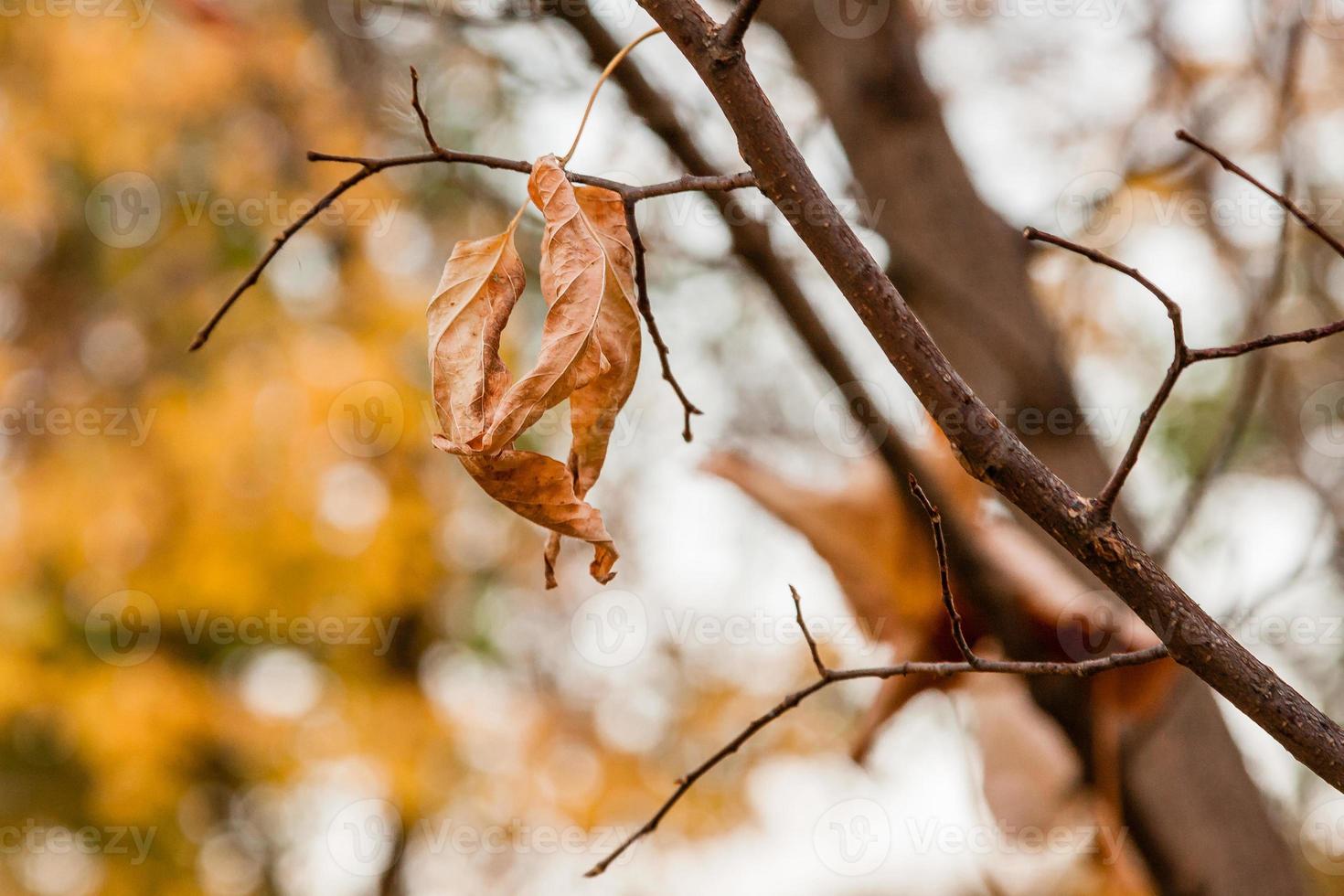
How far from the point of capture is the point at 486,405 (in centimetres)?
48

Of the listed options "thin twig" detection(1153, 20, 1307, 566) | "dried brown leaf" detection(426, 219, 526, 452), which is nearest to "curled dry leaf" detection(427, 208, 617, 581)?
"dried brown leaf" detection(426, 219, 526, 452)

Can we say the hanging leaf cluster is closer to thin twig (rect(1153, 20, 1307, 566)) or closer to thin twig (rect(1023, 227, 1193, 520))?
thin twig (rect(1023, 227, 1193, 520))

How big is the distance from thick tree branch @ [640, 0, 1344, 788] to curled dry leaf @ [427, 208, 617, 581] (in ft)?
0.43

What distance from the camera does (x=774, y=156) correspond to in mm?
427

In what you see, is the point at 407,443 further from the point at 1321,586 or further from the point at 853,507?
the point at 1321,586

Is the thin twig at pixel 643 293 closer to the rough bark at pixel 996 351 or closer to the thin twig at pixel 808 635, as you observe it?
the thin twig at pixel 808 635

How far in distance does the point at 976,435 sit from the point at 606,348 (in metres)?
0.19

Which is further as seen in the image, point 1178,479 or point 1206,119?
point 1178,479

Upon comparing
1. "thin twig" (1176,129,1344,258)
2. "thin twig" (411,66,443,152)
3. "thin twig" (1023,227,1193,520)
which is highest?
"thin twig" (1176,129,1344,258)

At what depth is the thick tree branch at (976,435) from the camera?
42 cm

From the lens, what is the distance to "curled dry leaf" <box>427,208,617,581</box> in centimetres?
47

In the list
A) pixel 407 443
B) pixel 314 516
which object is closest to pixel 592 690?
pixel 407 443

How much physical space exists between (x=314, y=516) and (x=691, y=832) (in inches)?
64.1

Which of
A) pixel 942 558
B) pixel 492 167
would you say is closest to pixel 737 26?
pixel 492 167
